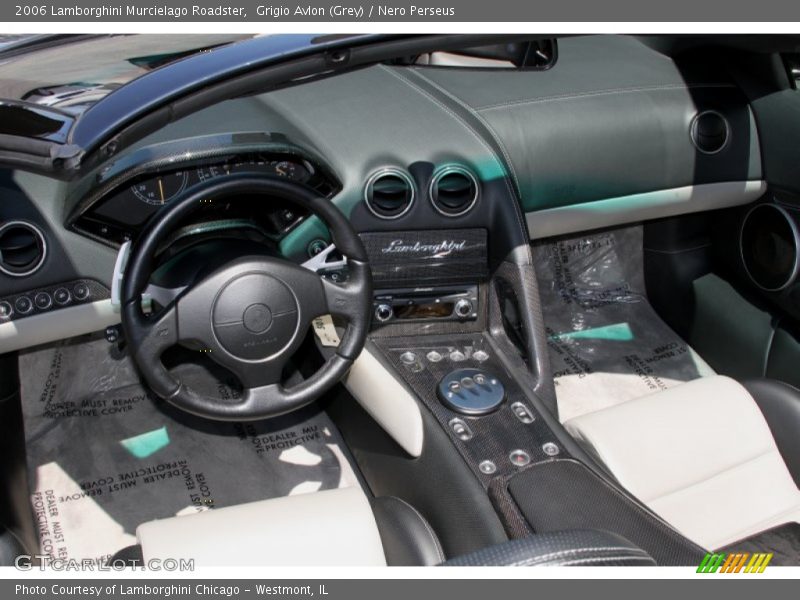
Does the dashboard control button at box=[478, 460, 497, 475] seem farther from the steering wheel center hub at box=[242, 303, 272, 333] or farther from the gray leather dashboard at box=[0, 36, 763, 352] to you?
the gray leather dashboard at box=[0, 36, 763, 352]

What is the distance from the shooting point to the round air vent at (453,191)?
2.47 meters

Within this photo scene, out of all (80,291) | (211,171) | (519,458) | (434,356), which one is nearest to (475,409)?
(519,458)

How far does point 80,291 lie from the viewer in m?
2.22

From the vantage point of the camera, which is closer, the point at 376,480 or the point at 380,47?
the point at 380,47

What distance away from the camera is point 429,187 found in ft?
8.09

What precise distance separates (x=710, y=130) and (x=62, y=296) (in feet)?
6.94

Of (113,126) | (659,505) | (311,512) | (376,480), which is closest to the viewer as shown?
(113,126)

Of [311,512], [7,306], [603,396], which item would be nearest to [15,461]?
[7,306]

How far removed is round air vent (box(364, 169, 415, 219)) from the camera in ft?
7.91

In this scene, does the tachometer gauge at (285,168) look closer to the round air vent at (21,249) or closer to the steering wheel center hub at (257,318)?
the steering wheel center hub at (257,318)

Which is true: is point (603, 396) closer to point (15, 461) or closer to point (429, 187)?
point (429, 187)

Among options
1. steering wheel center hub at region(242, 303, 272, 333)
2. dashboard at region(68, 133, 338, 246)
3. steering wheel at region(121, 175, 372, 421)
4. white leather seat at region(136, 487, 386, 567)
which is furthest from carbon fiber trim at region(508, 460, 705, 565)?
dashboard at region(68, 133, 338, 246)

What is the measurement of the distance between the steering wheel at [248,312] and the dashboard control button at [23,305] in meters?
0.46

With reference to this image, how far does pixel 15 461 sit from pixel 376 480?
1.05 metres
